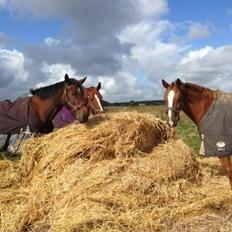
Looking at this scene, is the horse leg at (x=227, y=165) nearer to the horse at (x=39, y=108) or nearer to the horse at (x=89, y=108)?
the horse at (x=39, y=108)

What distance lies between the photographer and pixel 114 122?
706cm

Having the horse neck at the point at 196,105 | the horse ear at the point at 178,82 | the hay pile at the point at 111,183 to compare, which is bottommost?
the hay pile at the point at 111,183

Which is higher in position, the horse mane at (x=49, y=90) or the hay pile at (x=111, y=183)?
the horse mane at (x=49, y=90)

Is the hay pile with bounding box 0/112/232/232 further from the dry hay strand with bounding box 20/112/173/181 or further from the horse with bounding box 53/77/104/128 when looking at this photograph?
the horse with bounding box 53/77/104/128

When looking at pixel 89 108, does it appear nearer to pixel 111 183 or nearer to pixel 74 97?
pixel 74 97

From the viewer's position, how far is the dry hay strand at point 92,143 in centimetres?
650

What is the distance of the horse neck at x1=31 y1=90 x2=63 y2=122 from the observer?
7688 mm

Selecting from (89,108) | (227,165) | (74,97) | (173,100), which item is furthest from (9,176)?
(227,165)

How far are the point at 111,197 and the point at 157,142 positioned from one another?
2039 mm

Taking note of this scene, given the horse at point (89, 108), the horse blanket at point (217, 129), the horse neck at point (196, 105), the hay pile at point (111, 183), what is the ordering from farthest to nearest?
1. the horse at point (89, 108)
2. the horse neck at point (196, 105)
3. the horse blanket at point (217, 129)
4. the hay pile at point (111, 183)

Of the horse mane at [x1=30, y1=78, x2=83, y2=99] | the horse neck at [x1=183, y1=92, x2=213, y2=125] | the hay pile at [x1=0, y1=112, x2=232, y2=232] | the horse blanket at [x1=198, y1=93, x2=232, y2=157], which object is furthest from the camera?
the horse mane at [x1=30, y1=78, x2=83, y2=99]

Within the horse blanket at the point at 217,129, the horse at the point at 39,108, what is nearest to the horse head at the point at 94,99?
the horse at the point at 39,108

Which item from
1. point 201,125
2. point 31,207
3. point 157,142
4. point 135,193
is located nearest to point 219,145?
point 201,125

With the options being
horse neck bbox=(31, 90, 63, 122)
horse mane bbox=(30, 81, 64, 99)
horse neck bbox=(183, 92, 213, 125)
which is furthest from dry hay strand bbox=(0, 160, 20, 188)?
horse neck bbox=(183, 92, 213, 125)
